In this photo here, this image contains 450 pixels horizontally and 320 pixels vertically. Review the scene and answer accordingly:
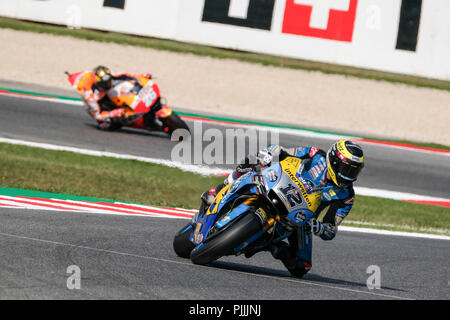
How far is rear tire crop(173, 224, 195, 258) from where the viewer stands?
270 inches

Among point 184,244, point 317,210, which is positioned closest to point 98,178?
point 184,244

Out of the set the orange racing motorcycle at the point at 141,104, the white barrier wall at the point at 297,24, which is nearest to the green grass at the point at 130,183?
the orange racing motorcycle at the point at 141,104

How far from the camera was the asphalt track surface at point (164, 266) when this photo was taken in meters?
5.12

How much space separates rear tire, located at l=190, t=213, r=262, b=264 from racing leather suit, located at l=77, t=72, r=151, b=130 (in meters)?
9.49

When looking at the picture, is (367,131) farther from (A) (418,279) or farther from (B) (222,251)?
(B) (222,251)

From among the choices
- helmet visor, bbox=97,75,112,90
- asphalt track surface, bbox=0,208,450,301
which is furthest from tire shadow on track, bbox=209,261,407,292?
helmet visor, bbox=97,75,112,90

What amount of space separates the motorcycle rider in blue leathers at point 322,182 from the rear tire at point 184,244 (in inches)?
13.4

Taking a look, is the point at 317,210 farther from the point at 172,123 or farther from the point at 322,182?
the point at 172,123

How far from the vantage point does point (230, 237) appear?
589cm

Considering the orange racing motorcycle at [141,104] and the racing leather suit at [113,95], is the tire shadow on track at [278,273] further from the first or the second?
the racing leather suit at [113,95]

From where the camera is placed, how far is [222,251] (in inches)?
234

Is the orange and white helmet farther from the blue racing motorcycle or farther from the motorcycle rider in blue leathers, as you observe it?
the blue racing motorcycle

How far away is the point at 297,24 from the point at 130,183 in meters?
12.3

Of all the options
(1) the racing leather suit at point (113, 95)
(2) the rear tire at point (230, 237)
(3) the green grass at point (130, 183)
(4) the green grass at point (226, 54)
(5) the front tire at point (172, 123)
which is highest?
(4) the green grass at point (226, 54)
